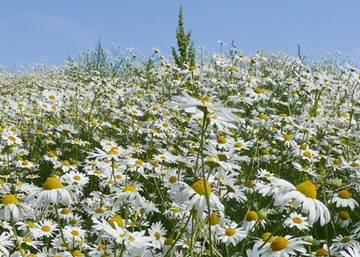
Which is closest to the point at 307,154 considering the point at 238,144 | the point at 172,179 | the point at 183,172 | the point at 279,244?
the point at 238,144

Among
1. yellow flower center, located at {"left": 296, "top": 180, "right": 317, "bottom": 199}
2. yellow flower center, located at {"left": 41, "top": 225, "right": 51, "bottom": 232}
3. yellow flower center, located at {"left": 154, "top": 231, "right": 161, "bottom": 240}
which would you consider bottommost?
yellow flower center, located at {"left": 41, "top": 225, "right": 51, "bottom": 232}

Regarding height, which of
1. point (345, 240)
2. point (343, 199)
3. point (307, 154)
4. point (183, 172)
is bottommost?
point (345, 240)

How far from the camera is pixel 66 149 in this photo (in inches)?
261

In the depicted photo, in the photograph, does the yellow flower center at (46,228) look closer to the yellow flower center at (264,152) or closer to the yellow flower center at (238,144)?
the yellow flower center at (238,144)

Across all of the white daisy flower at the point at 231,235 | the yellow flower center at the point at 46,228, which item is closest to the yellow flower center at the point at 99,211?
the yellow flower center at the point at 46,228

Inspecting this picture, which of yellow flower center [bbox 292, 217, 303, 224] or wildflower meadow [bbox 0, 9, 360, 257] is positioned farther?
yellow flower center [bbox 292, 217, 303, 224]

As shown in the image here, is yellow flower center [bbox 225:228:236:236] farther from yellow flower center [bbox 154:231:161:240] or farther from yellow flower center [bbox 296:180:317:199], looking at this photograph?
yellow flower center [bbox 296:180:317:199]

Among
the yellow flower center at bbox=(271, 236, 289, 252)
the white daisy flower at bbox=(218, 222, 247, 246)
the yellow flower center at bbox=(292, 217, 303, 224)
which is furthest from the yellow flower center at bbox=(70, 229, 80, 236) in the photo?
the yellow flower center at bbox=(271, 236, 289, 252)

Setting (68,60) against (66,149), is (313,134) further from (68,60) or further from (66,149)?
(68,60)

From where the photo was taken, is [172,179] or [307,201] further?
[172,179]

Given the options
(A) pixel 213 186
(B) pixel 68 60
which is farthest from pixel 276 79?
(B) pixel 68 60

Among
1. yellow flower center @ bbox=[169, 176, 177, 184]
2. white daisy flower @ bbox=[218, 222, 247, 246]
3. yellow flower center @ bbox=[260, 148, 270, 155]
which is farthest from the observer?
Result: yellow flower center @ bbox=[260, 148, 270, 155]

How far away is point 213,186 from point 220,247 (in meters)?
0.72

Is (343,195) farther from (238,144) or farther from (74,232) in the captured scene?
(74,232)
